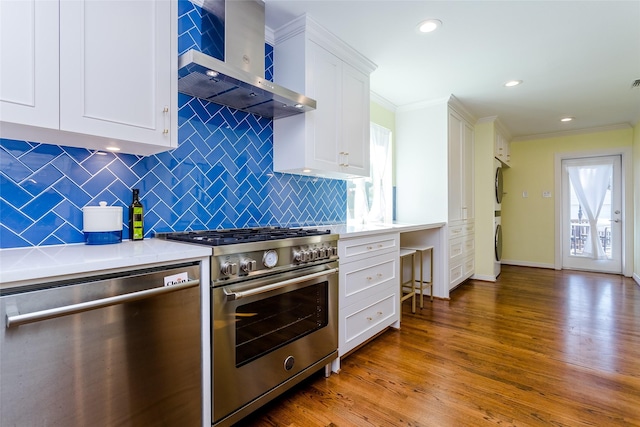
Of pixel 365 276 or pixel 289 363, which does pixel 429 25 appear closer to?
pixel 365 276

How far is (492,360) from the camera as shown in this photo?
7.26ft

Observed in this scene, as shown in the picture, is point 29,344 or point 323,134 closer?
point 29,344

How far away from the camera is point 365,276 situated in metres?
2.29

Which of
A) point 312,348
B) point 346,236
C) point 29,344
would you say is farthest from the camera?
point 346,236

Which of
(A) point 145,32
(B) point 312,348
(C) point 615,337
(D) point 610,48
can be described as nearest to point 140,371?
(B) point 312,348

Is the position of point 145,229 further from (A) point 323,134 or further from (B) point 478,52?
(B) point 478,52

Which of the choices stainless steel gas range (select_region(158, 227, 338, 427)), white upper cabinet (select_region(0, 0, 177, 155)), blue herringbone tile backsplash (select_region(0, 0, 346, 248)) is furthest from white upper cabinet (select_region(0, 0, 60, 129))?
stainless steel gas range (select_region(158, 227, 338, 427))

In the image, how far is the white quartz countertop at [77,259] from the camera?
90 cm

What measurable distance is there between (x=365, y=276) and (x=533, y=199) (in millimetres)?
4966

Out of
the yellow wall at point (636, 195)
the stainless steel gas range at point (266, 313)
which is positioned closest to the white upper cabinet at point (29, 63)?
the stainless steel gas range at point (266, 313)

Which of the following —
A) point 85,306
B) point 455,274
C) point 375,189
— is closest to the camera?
point 85,306

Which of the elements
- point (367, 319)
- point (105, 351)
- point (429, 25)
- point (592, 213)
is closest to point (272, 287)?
point (105, 351)

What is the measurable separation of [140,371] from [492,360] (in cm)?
220

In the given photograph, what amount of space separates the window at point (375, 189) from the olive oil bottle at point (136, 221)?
2.09 meters
